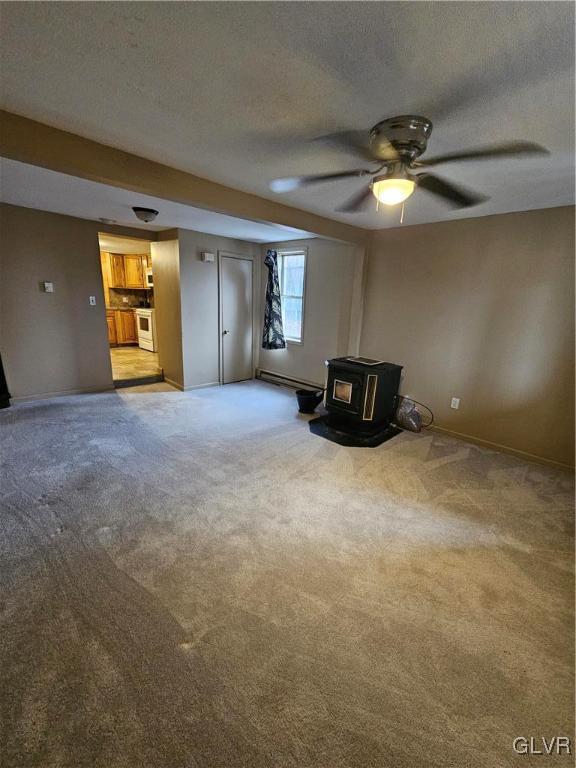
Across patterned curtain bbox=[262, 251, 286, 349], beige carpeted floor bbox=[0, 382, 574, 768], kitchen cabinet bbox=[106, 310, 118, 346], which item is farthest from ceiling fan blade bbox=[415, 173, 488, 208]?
kitchen cabinet bbox=[106, 310, 118, 346]

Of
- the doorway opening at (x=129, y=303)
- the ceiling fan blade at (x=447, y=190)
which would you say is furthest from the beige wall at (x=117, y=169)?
the doorway opening at (x=129, y=303)

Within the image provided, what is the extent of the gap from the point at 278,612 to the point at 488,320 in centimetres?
328

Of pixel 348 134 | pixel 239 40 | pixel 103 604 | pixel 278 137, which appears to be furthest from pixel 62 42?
pixel 103 604

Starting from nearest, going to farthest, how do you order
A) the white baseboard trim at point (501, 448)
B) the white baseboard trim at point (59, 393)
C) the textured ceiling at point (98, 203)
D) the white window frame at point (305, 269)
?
the textured ceiling at point (98, 203)
the white baseboard trim at point (501, 448)
the white baseboard trim at point (59, 393)
the white window frame at point (305, 269)

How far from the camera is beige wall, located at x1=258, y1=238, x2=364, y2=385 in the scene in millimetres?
4406

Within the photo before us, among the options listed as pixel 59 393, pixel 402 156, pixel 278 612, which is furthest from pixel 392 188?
pixel 59 393

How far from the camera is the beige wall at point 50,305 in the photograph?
12.5 ft

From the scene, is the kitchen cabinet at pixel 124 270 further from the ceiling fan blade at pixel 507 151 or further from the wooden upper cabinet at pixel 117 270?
the ceiling fan blade at pixel 507 151

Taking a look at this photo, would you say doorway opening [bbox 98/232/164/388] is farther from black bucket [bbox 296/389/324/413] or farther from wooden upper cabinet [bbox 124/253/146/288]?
black bucket [bbox 296/389/324/413]

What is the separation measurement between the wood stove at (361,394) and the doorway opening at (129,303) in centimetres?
419

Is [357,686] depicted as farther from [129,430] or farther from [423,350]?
[423,350]

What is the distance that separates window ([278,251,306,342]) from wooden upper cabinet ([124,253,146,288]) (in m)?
3.87

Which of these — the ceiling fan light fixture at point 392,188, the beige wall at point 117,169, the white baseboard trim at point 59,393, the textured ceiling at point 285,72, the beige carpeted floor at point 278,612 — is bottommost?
the beige carpeted floor at point 278,612

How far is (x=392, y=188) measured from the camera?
5.45 feet
